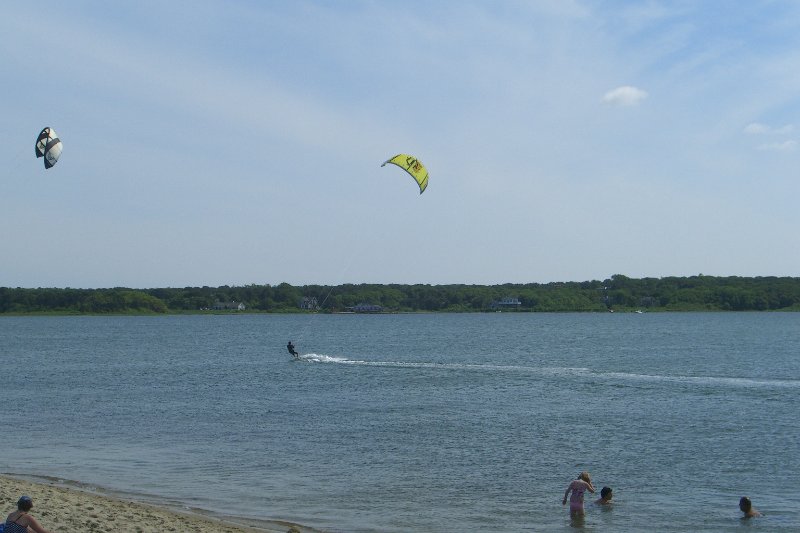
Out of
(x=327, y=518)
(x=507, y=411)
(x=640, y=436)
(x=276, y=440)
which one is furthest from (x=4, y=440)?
(x=640, y=436)

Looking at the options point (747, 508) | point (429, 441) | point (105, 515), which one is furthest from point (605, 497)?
point (105, 515)

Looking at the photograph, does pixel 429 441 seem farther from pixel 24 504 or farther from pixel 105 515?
pixel 24 504

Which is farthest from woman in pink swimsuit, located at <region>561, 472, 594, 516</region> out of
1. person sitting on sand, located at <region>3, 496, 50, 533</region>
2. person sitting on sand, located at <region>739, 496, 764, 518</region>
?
person sitting on sand, located at <region>3, 496, 50, 533</region>

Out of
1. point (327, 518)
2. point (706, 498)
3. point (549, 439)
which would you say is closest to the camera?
point (327, 518)

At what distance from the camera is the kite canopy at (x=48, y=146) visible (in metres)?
23.4

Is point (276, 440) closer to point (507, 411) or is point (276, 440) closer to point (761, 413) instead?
point (507, 411)

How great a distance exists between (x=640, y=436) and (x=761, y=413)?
7220 millimetres

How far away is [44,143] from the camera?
23.7 metres

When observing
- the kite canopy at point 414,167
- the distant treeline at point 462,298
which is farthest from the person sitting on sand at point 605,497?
the distant treeline at point 462,298

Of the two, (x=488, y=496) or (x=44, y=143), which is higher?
(x=44, y=143)

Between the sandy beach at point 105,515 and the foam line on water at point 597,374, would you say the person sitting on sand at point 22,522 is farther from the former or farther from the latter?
the foam line on water at point 597,374

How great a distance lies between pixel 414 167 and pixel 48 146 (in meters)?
12.1

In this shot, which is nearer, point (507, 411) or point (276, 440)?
point (276, 440)

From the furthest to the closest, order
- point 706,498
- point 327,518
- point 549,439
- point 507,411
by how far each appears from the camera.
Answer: point 507,411 → point 549,439 → point 706,498 → point 327,518
